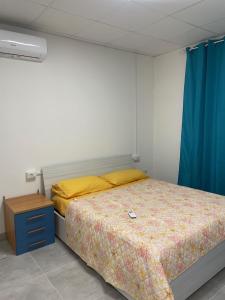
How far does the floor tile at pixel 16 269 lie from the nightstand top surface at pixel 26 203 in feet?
1.68

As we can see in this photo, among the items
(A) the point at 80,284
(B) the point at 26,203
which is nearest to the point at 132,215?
(A) the point at 80,284

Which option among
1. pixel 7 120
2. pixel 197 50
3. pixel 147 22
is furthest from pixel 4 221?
pixel 197 50

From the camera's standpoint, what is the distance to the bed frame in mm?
1851

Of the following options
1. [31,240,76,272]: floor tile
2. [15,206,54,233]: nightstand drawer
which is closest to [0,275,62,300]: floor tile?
[31,240,76,272]: floor tile

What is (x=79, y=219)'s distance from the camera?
2379mm

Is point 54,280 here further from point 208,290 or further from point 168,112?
point 168,112

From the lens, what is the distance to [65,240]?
2686 millimetres

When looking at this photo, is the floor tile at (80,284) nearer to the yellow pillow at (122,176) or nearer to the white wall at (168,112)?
the yellow pillow at (122,176)

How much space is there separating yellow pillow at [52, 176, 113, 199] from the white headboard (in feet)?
0.39

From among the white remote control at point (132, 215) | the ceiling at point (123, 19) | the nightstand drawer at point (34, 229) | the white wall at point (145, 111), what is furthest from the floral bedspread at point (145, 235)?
the ceiling at point (123, 19)

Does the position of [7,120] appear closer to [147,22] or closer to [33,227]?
[33,227]

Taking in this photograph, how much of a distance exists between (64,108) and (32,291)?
213 cm

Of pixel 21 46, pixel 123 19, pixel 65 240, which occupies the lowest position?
pixel 65 240

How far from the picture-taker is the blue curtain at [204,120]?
10.3ft
